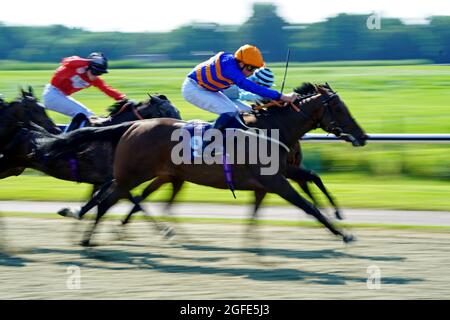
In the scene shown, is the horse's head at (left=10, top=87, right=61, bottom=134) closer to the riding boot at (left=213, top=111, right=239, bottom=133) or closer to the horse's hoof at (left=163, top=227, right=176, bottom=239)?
the horse's hoof at (left=163, top=227, right=176, bottom=239)

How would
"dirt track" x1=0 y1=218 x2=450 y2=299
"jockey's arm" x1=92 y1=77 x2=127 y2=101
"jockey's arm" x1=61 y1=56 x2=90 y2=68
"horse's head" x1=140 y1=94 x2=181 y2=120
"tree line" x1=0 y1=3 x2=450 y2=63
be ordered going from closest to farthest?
1. "dirt track" x1=0 y1=218 x2=450 y2=299
2. "horse's head" x1=140 y1=94 x2=181 y2=120
3. "jockey's arm" x1=61 y1=56 x2=90 y2=68
4. "jockey's arm" x1=92 y1=77 x2=127 y2=101
5. "tree line" x1=0 y1=3 x2=450 y2=63

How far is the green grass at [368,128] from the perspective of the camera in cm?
1113

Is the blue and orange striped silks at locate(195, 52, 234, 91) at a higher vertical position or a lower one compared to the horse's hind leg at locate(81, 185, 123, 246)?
higher

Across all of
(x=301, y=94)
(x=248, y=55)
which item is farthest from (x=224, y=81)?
(x=301, y=94)

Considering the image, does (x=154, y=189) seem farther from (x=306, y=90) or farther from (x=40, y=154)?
(x=306, y=90)

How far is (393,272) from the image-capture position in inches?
253

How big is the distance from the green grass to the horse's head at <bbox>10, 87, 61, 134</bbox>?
1943 millimetres

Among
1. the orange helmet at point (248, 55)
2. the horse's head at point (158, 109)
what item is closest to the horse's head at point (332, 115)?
the orange helmet at point (248, 55)

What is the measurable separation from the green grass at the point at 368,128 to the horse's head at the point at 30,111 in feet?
6.37

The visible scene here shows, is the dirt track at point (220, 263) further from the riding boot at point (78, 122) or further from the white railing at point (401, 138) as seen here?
the white railing at point (401, 138)

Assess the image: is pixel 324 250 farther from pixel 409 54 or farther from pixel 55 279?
pixel 409 54

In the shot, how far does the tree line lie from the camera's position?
2842cm

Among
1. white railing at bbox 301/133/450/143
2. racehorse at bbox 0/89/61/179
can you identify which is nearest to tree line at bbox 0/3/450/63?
white railing at bbox 301/133/450/143
